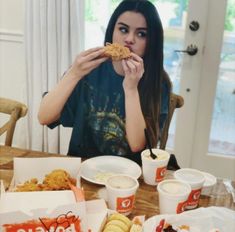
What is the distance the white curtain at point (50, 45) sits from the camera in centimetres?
230

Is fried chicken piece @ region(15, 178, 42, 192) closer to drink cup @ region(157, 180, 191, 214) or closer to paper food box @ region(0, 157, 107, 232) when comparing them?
paper food box @ region(0, 157, 107, 232)

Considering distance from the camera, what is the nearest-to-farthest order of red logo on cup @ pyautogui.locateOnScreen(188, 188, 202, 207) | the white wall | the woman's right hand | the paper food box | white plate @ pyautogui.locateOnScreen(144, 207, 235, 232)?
the paper food box, white plate @ pyautogui.locateOnScreen(144, 207, 235, 232), red logo on cup @ pyautogui.locateOnScreen(188, 188, 202, 207), the woman's right hand, the white wall

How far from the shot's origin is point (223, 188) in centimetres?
120

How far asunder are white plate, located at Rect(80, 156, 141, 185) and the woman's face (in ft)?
1.73

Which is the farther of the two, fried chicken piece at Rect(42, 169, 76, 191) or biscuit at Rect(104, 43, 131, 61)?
biscuit at Rect(104, 43, 131, 61)

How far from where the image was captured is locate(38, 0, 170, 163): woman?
60.0 inches

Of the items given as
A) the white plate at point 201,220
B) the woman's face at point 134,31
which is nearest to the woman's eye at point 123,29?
the woman's face at point 134,31

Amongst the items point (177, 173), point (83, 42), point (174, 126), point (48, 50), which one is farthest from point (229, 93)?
point (177, 173)

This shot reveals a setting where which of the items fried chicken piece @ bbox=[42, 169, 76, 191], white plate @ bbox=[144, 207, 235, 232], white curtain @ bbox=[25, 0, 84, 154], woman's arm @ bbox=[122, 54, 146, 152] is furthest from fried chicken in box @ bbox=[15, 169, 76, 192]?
white curtain @ bbox=[25, 0, 84, 154]

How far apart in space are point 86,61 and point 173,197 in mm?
726

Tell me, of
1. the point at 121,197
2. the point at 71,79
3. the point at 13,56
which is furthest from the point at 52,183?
the point at 13,56

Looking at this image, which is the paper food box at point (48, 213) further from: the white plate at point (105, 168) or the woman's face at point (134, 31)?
the woman's face at point (134, 31)

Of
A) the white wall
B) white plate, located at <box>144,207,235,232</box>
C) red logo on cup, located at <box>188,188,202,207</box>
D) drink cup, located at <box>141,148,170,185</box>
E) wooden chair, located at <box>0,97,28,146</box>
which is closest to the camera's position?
white plate, located at <box>144,207,235,232</box>

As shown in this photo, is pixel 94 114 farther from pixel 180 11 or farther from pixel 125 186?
pixel 180 11
